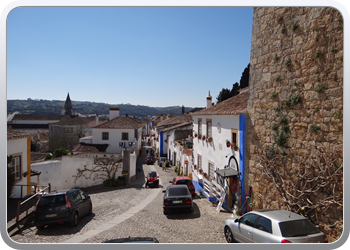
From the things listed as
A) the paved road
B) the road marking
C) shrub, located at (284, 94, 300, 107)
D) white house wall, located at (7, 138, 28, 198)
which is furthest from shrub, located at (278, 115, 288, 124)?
white house wall, located at (7, 138, 28, 198)

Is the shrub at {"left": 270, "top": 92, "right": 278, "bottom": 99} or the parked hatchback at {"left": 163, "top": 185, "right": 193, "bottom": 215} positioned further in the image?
the parked hatchback at {"left": 163, "top": 185, "right": 193, "bottom": 215}

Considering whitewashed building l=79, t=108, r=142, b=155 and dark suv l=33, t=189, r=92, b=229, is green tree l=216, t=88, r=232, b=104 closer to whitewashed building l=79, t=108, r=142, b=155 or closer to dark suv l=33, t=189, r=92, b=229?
whitewashed building l=79, t=108, r=142, b=155

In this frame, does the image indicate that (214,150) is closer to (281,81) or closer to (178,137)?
(281,81)


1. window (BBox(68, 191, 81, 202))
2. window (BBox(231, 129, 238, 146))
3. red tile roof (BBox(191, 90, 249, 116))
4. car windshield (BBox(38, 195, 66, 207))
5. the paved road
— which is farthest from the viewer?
window (BBox(231, 129, 238, 146))

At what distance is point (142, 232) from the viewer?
26.7 feet

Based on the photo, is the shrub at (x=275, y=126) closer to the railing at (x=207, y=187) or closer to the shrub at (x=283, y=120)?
the shrub at (x=283, y=120)

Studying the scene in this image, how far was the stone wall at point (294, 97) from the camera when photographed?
19.3 feet

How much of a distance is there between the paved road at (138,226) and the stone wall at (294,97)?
2238mm

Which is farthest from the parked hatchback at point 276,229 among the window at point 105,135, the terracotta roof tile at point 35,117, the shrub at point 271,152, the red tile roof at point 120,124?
the terracotta roof tile at point 35,117

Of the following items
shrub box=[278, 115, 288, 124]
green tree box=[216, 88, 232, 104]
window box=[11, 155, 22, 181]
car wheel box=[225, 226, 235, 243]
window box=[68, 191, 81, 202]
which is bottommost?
car wheel box=[225, 226, 235, 243]

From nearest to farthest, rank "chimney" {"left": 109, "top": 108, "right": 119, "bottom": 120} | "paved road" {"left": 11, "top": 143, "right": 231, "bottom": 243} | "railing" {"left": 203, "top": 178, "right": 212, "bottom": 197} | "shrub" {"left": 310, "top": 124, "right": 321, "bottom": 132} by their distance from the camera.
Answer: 1. "shrub" {"left": 310, "top": 124, "right": 321, "bottom": 132}
2. "paved road" {"left": 11, "top": 143, "right": 231, "bottom": 243}
3. "railing" {"left": 203, "top": 178, "right": 212, "bottom": 197}
4. "chimney" {"left": 109, "top": 108, "right": 119, "bottom": 120}

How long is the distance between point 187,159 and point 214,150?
728cm

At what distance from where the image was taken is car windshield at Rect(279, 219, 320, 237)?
17.0ft
